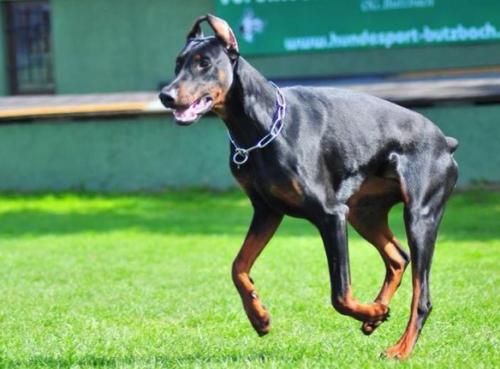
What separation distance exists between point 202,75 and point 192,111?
0.70ft

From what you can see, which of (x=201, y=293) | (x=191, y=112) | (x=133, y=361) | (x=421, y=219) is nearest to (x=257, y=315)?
(x=133, y=361)

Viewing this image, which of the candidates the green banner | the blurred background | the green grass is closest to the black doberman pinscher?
→ the green grass

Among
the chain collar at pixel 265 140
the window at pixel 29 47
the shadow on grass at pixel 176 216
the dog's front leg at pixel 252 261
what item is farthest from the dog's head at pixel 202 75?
the window at pixel 29 47

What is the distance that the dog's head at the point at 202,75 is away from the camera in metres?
6.84

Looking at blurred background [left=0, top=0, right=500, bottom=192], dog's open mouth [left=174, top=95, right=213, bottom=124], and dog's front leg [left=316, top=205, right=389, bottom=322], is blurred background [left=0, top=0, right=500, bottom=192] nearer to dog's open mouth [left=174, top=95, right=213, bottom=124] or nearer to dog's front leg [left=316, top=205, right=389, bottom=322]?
dog's front leg [left=316, top=205, right=389, bottom=322]

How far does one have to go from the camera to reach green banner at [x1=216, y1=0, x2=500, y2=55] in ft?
80.8

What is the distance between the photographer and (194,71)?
691 cm

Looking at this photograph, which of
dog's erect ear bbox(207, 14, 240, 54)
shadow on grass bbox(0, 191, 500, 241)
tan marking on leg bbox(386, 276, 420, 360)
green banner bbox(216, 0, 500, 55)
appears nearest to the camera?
dog's erect ear bbox(207, 14, 240, 54)

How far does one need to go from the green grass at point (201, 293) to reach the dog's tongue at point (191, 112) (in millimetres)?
1369

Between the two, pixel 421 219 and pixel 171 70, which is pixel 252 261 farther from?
pixel 171 70

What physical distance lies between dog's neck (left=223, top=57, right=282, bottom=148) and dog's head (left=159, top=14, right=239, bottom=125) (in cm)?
11

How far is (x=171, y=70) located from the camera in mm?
26500

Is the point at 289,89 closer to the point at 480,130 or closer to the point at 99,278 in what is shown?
the point at 99,278

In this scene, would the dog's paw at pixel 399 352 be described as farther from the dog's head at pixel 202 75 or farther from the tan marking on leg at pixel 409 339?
the dog's head at pixel 202 75
